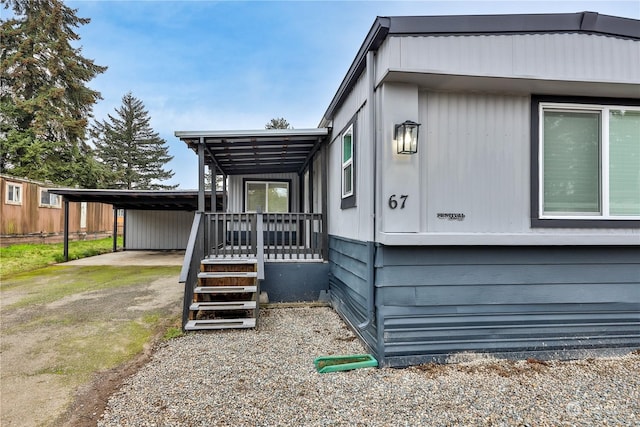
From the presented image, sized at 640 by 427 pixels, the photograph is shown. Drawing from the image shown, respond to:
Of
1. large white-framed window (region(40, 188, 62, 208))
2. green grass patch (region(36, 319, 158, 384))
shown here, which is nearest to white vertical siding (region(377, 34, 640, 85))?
green grass patch (region(36, 319, 158, 384))

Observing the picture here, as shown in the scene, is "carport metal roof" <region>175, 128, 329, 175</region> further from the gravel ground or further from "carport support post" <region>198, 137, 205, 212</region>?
the gravel ground

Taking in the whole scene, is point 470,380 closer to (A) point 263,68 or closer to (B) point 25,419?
(B) point 25,419

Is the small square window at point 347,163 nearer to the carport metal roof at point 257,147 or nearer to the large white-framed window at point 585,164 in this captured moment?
the carport metal roof at point 257,147

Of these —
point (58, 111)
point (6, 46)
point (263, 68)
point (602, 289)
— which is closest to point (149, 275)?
point (602, 289)

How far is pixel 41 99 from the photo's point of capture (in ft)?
59.4

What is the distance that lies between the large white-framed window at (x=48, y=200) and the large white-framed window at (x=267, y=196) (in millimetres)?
10163

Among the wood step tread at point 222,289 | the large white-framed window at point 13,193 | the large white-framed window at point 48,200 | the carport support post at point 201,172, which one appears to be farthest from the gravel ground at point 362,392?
the large white-framed window at point 48,200

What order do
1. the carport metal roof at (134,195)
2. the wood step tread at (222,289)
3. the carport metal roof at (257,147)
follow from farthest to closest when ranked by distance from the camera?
1. the carport metal roof at (134,195)
2. the carport metal roof at (257,147)
3. the wood step tread at (222,289)

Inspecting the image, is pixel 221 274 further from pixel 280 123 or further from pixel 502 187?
pixel 280 123

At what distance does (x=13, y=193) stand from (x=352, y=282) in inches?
572

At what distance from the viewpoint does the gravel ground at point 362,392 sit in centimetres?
245

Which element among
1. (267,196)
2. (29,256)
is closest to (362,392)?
(267,196)

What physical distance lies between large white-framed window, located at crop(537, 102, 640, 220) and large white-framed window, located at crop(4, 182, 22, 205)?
1603cm

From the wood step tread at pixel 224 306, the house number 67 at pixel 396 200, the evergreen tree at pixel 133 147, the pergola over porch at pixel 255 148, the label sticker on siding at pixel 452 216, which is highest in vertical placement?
the evergreen tree at pixel 133 147
